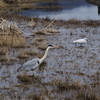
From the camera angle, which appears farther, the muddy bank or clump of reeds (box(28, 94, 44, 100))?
the muddy bank

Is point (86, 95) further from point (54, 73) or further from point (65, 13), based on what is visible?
point (65, 13)

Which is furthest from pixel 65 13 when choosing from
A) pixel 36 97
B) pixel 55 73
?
pixel 36 97

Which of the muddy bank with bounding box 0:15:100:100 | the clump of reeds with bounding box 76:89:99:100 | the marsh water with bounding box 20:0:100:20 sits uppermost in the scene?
the clump of reeds with bounding box 76:89:99:100

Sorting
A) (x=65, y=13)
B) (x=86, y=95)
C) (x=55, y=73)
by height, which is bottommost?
(x=65, y=13)

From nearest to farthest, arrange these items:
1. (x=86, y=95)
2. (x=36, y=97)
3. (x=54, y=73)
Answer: (x=36, y=97) → (x=86, y=95) → (x=54, y=73)

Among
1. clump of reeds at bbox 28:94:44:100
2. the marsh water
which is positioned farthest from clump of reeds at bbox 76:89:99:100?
the marsh water

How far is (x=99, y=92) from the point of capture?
22.6ft

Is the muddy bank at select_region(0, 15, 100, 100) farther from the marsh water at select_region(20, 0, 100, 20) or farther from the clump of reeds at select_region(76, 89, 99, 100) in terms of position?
the marsh water at select_region(20, 0, 100, 20)

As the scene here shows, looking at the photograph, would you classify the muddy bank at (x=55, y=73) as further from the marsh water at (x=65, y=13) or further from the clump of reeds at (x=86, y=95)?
the marsh water at (x=65, y=13)

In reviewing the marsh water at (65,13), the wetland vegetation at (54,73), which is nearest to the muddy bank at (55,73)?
the wetland vegetation at (54,73)

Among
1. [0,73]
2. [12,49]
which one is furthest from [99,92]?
[12,49]

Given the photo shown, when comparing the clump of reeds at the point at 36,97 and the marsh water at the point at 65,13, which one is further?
the marsh water at the point at 65,13

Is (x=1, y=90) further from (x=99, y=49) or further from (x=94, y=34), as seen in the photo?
(x=94, y=34)

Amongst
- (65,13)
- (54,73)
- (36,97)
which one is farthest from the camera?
(65,13)
